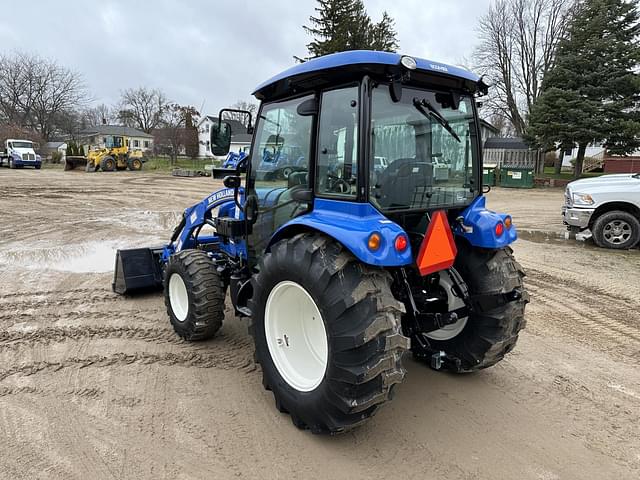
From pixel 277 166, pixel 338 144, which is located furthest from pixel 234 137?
pixel 338 144

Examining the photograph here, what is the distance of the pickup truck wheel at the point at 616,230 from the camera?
8.29 metres

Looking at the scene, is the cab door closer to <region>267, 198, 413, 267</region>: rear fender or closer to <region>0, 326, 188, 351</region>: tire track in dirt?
<region>267, 198, 413, 267</region>: rear fender

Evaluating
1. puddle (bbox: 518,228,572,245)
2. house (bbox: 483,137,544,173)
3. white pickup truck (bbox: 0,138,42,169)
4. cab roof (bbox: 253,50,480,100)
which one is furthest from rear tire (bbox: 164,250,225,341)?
house (bbox: 483,137,544,173)

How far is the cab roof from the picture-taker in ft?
8.30

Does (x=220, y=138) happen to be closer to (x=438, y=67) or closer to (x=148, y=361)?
(x=438, y=67)

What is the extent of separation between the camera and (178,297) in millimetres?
4281

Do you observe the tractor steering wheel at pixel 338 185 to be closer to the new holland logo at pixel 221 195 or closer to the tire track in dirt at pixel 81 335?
the new holland logo at pixel 221 195

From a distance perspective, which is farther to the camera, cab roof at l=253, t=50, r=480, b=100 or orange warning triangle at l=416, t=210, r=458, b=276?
orange warning triangle at l=416, t=210, r=458, b=276

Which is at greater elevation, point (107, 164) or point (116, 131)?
point (116, 131)

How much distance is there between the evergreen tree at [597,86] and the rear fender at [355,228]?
77.9 feet

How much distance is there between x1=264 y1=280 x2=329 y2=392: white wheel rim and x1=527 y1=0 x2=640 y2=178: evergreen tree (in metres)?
23.8

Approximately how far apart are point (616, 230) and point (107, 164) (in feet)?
98.8

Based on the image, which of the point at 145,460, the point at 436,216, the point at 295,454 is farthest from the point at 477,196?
the point at 145,460

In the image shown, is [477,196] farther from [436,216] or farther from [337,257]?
[337,257]
